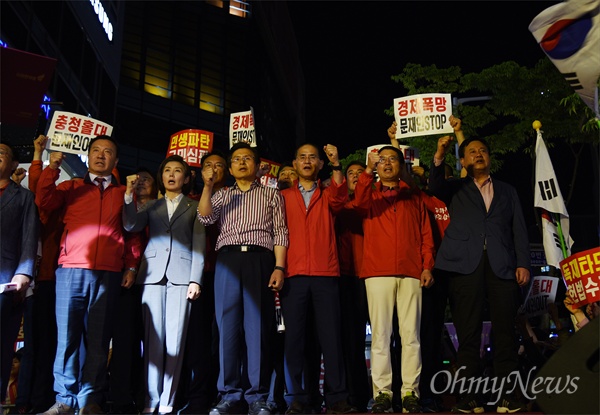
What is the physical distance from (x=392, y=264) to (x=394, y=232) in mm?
326

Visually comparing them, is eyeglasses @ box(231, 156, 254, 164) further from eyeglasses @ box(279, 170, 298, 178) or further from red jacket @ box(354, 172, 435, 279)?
eyeglasses @ box(279, 170, 298, 178)

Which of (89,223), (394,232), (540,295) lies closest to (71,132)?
(89,223)

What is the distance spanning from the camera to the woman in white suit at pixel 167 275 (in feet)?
17.5

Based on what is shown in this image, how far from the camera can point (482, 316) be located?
541 centimetres

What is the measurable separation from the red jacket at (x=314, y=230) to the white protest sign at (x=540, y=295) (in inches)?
157

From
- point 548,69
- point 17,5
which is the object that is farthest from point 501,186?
point 17,5

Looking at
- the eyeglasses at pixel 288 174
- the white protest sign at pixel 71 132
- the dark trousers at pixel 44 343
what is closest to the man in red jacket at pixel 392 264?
the eyeglasses at pixel 288 174

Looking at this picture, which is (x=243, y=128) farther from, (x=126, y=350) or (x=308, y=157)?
(x=126, y=350)

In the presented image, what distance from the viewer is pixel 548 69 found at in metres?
14.7

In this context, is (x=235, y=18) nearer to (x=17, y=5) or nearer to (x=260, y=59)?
(x=260, y=59)

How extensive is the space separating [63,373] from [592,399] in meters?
3.97

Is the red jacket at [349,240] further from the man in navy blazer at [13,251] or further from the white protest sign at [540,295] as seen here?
the white protest sign at [540,295]

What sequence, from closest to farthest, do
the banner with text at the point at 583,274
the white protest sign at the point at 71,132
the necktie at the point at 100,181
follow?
the necktie at the point at 100,181
the banner with text at the point at 583,274
the white protest sign at the point at 71,132

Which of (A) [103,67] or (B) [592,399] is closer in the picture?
(B) [592,399]
